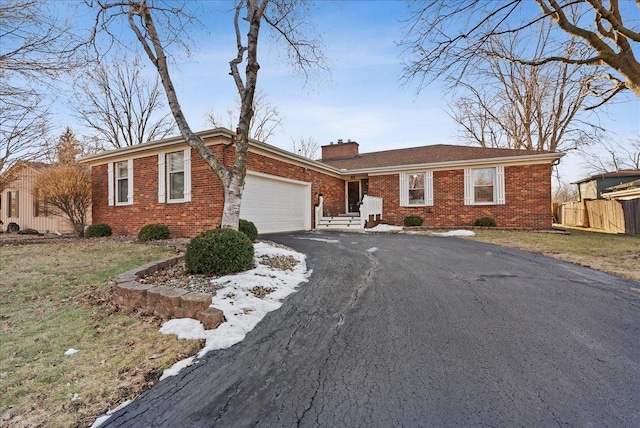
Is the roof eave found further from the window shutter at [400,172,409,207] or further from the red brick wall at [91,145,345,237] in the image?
the red brick wall at [91,145,345,237]

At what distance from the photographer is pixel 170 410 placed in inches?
72.9

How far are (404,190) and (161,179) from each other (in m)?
10.4

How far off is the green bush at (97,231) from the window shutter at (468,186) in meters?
14.6

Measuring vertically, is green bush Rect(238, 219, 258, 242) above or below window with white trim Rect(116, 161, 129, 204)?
below

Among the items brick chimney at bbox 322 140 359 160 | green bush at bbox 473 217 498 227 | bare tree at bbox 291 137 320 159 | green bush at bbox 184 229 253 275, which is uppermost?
bare tree at bbox 291 137 320 159

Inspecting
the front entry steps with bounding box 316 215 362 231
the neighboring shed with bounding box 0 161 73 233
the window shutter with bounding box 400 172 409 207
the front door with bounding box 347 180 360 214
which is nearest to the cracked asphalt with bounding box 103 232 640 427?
the front entry steps with bounding box 316 215 362 231

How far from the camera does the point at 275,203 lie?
36.9ft

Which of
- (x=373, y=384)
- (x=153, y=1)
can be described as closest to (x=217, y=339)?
(x=373, y=384)

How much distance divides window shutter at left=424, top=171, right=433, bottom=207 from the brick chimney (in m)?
6.02

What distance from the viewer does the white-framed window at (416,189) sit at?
1422 centimetres

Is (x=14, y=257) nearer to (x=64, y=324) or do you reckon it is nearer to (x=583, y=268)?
(x=64, y=324)

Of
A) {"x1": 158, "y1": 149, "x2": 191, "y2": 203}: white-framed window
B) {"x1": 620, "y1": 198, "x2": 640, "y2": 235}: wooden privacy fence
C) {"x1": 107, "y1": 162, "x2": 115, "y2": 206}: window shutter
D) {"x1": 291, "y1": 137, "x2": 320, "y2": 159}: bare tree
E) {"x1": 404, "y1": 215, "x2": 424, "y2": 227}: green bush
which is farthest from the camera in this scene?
{"x1": 291, "y1": 137, "x2": 320, "y2": 159}: bare tree

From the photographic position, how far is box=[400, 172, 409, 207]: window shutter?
48.1ft

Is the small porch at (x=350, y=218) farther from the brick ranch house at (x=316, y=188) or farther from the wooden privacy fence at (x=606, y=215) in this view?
the wooden privacy fence at (x=606, y=215)
